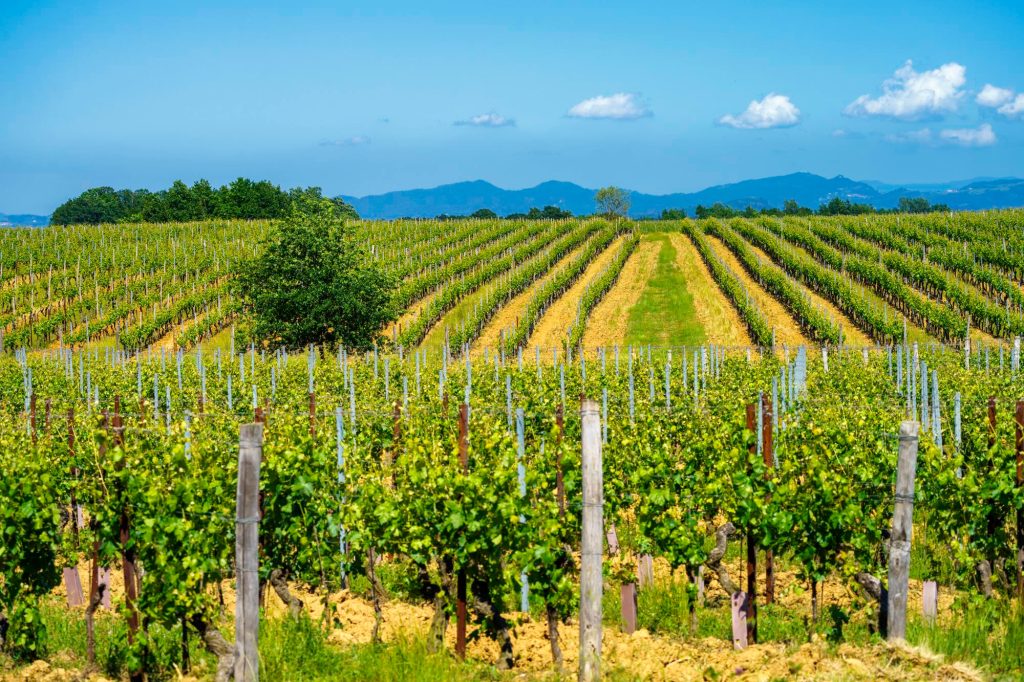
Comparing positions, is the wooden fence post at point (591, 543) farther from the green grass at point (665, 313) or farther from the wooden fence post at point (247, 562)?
the green grass at point (665, 313)

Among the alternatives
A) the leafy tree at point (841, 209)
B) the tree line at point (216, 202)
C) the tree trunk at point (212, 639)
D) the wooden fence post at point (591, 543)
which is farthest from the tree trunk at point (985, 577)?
the leafy tree at point (841, 209)

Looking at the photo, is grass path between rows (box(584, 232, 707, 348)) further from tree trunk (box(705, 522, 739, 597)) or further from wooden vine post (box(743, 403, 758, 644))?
wooden vine post (box(743, 403, 758, 644))

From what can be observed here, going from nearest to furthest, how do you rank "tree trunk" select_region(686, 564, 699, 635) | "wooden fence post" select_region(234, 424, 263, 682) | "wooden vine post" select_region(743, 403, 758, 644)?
"wooden fence post" select_region(234, 424, 263, 682) → "wooden vine post" select_region(743, 403, 758, 644) → "tree trunk" select_region(686, 564, 699, 635)

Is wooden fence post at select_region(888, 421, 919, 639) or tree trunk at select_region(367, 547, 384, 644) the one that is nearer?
wooden fence post at select_region(888, 421, 919, 639)

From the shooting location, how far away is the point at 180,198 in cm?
9188

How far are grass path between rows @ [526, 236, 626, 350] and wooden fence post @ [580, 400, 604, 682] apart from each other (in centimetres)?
3115

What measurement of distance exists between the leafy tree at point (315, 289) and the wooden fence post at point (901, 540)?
2391 centimetres

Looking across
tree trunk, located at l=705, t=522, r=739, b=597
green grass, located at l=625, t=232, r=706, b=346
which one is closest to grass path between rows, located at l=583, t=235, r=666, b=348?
green grass, located at l=625, t=232, r=706, b=346

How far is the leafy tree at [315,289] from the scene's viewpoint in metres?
30.1

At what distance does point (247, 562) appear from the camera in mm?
6828

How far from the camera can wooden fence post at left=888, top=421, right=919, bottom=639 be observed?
23.4 ft

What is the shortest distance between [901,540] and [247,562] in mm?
4688

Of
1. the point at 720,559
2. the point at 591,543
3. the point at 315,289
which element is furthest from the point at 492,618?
the point at 315,289

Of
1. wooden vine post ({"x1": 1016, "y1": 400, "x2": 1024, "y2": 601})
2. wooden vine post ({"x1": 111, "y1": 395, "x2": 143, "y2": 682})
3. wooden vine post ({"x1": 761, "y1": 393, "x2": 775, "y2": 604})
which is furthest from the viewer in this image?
wooden vine post ({"x1": 761, "y1": 393, "x2": 775, "y2": 604})
